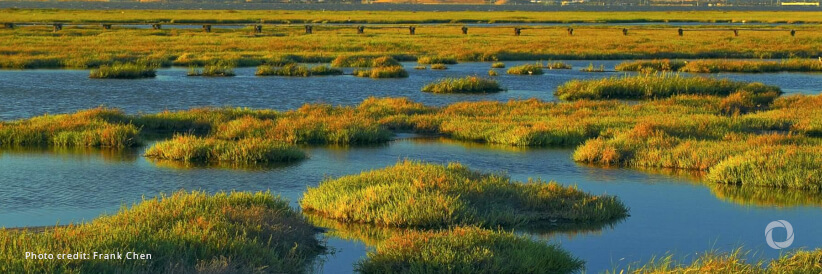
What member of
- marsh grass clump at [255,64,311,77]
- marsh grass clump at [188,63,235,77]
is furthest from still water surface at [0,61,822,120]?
marsh grass clump at [255,64,311,77]

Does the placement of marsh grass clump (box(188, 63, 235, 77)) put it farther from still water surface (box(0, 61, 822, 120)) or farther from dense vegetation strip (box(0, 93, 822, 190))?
dense vegetation strip (box(0, 93, 822, 190))

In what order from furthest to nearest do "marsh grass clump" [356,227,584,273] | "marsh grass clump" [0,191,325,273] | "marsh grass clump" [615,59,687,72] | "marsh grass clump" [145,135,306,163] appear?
"marsh grass clump" [615,59,687,72] → "marsh grass clump" [145,135,306,163] → "marsh grass clump" [356,227,584,273] → "marsh grass clump" [0,191,325,273]

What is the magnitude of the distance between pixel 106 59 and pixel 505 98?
2356cm

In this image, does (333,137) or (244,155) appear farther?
(333,137)

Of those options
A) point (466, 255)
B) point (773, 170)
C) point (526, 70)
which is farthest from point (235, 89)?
point (466, 255)

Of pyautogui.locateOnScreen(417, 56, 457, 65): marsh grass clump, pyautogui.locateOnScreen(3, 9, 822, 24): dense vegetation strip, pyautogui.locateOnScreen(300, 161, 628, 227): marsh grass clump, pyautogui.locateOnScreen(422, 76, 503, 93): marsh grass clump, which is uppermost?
pyautogui.locateOnScreen(300, 161, 628, 227): marsh grass clump

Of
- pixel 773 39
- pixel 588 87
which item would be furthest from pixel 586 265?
pixel 773 39

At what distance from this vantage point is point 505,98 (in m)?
34.9

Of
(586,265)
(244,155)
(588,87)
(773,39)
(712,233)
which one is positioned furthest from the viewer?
(773,39)

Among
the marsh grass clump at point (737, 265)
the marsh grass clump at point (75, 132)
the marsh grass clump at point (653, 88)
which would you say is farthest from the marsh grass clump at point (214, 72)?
the marsh grass clump at point (737, 265)

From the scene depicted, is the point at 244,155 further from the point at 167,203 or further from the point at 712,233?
the point at 712,233

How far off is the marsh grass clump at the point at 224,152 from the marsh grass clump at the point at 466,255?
336 inches

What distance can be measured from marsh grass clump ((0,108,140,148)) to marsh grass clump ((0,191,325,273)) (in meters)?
9.39

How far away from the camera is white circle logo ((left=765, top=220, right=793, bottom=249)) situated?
12961 millimetres
